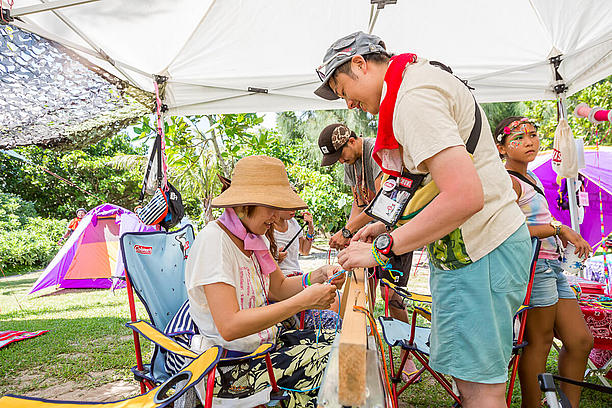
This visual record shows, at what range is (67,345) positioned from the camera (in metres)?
4.39

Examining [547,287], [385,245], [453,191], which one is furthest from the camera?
[547,287]

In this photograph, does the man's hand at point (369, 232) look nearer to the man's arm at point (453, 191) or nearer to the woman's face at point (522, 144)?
the man's arm at point (453, 191)

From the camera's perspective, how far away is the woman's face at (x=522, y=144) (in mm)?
2236

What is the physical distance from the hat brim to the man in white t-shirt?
465 millimetres

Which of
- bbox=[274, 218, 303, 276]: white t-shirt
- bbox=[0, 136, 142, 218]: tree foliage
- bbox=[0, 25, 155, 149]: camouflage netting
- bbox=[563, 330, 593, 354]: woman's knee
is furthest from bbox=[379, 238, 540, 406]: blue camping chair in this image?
bbox=[0, 136, 142, 218]: tree foliage

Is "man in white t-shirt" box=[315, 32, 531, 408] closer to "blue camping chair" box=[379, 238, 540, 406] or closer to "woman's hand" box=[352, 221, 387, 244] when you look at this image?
"woman's hand" box=[352, 221, 387, 244]

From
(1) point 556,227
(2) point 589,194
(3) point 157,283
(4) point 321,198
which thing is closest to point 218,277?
(3) point 157,283

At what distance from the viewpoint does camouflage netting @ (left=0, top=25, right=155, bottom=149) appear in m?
2.81

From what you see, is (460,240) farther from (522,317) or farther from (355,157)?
(355,157)

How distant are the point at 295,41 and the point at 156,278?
2.55 metres

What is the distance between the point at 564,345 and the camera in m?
2.13

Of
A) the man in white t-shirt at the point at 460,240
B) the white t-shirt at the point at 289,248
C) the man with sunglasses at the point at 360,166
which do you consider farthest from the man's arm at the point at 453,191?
the white t-shirt at the point at 289,248

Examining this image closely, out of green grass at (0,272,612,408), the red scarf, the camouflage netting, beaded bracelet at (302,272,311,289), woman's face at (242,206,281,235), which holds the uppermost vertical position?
the camouflage netting

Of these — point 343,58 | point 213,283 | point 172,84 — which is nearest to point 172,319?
point 213,283
